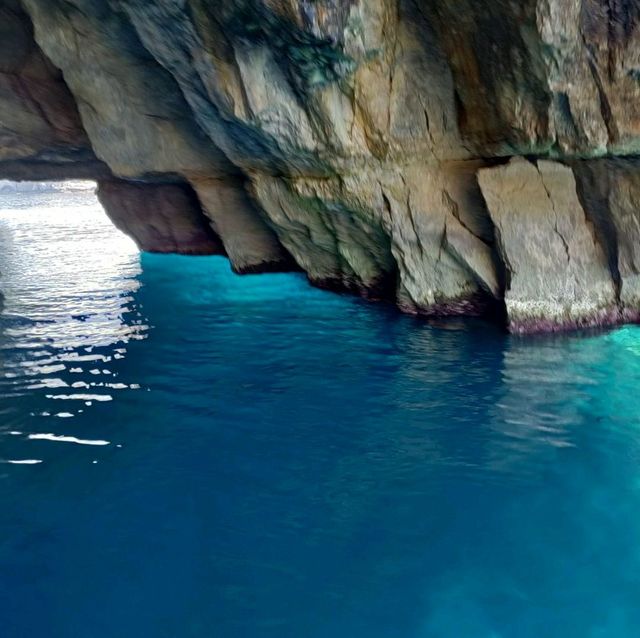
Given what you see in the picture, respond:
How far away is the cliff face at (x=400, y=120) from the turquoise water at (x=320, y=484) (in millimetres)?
1376

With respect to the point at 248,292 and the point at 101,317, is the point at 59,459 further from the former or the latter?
the point at 248,292

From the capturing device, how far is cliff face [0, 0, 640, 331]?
8.01 meters

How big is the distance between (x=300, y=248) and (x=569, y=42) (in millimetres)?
7101

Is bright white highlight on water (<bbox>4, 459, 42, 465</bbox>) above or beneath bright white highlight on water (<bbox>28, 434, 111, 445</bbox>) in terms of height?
beneath

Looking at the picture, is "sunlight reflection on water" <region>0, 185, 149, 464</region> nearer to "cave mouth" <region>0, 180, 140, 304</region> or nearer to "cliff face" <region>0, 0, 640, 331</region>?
"cave mouth" <region>0, 180, 140, 304</region>

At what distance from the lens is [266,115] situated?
9.23 metres

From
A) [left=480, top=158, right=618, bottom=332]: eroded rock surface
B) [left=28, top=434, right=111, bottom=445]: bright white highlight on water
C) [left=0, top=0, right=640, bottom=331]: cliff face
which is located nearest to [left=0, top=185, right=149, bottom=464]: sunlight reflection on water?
[left=28, top=434, right=111, bottom=445]: bright white highlight on water

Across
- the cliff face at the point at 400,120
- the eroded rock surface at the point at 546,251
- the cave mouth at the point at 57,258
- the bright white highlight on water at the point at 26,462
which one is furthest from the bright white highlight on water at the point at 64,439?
the eroded rock surface at the point at 546,251

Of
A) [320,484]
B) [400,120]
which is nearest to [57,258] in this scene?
[400,120]

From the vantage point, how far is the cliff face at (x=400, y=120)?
8008 mm

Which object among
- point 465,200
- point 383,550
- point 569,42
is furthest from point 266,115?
point 383,550

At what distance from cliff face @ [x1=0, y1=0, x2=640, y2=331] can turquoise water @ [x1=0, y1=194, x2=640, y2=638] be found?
1.38m

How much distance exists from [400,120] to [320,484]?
20.9ft

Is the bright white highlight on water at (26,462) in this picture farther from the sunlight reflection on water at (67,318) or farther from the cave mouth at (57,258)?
the cave mouth at (57,258)
